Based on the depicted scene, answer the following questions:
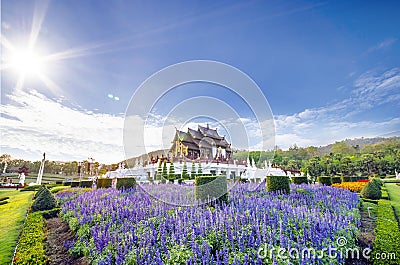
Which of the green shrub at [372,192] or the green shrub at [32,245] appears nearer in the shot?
the green shrub at [32,245]

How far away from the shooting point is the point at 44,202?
371 inches

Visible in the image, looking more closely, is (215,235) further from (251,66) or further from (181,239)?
(251,66)

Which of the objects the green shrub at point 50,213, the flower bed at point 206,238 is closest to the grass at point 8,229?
the green shrub at point 50,213

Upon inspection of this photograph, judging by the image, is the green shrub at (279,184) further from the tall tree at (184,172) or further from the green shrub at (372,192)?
the tall tree at (184,172)

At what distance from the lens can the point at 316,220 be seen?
4727mm

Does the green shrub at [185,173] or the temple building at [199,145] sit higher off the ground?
the temple building at [199,145]

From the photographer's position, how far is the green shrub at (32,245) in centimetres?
493

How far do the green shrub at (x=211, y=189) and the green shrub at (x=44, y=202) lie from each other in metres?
6.67

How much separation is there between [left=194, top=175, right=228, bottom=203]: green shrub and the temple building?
72.0 feet

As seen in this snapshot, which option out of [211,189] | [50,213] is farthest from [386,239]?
[50,213]

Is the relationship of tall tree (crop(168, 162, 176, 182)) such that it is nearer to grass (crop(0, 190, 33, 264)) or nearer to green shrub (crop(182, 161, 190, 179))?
green shrub (crop(182, 161, 190, 179))

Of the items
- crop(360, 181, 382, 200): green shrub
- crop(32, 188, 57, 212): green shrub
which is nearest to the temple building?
crop(360, 181, 382, 200): green shrub

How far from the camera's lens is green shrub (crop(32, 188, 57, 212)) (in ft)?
30.5

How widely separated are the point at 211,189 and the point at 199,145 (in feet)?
85.3
